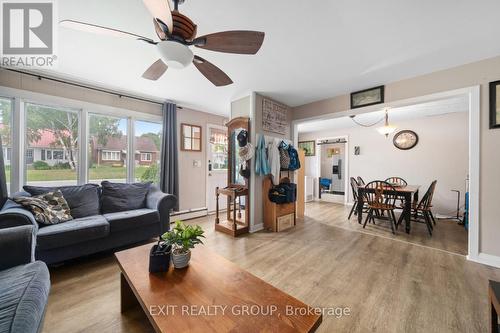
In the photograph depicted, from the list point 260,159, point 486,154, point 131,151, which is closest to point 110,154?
point 131,151

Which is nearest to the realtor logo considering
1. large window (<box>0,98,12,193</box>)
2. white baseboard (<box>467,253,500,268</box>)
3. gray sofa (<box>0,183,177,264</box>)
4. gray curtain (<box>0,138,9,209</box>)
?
large window (<box>0,98,12,193</box>)

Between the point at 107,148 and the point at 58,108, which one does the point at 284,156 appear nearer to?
the point at 107,148

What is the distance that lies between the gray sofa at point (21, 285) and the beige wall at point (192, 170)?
258 centimetres

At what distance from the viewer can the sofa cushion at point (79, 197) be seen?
241 cm

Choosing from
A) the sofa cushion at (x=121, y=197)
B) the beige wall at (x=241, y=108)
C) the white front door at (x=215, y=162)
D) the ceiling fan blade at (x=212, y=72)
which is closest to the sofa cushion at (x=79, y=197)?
the sofa cushion at (x=121, y=197)

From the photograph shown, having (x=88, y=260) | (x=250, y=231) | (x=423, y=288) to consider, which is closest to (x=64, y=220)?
(x=88, y=260)

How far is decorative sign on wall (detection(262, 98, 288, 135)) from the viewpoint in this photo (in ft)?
11.4

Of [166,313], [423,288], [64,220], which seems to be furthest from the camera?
[64,220]

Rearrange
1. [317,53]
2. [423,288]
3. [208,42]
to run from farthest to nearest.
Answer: [317,53], [423,288], [208,42]

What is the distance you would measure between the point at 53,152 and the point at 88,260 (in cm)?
172

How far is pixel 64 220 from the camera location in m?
2.27

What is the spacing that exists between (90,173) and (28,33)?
1.93 m

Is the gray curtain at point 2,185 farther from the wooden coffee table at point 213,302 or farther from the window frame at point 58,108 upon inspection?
the wooden coffee table at point 213,302

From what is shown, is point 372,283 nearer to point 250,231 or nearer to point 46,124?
point 250,231
